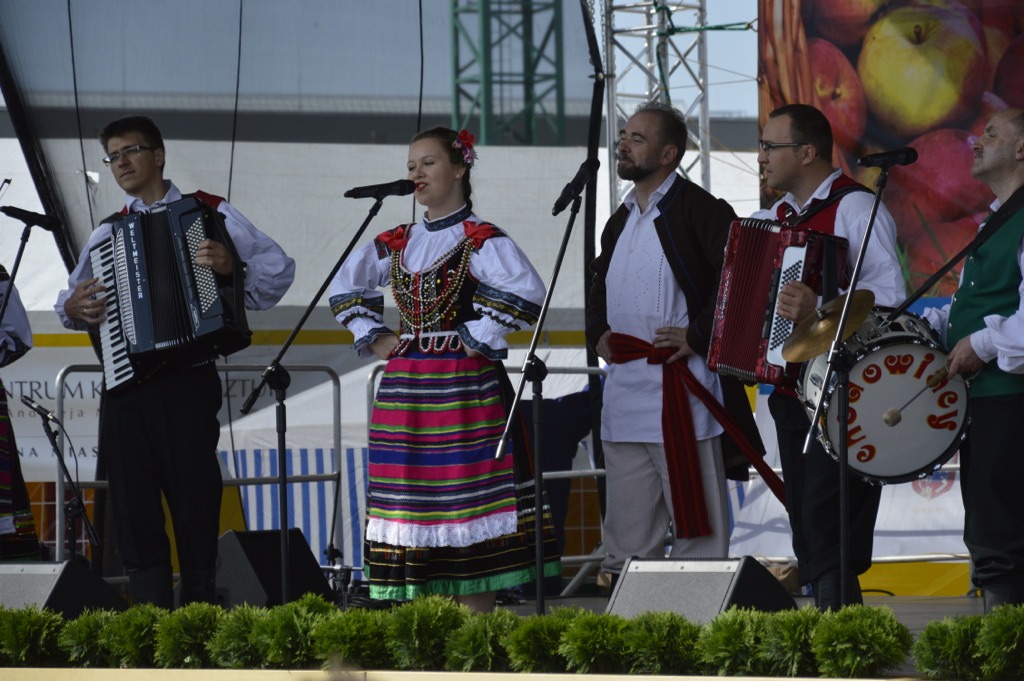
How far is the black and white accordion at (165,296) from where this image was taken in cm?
440

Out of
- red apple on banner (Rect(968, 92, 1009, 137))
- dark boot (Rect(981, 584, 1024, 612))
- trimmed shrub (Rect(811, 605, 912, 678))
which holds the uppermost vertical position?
red apple on banner (Rect(968, 92, 1009, 137))

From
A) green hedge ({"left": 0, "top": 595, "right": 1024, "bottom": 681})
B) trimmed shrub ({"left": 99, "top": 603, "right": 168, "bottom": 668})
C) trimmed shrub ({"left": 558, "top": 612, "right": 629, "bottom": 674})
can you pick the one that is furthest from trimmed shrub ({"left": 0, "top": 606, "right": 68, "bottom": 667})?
trimmed shrub ({"left": 558, "top": 612, "right": 629, "bottom": 674})

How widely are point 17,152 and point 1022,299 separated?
4207 millimetres

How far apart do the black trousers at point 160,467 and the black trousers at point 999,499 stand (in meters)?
2.25

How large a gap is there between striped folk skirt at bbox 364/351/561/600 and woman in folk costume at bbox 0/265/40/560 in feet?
4.06

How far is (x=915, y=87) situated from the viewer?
5668mm

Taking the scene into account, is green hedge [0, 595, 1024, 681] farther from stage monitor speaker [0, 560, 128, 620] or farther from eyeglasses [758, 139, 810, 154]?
eyeglasses [758, 139, 810, 154]

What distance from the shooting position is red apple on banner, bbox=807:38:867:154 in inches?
227

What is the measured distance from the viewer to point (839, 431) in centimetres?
373

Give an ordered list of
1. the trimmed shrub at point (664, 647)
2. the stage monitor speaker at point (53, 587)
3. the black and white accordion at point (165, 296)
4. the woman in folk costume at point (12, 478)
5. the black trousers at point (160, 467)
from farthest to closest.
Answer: the woman in folk costume at point (12, 478) < the black trousers at point (160, 467) < the black and white accordion at point (165, 296) < the stage monitor speaker at point (53, 587) < the trimmed shrub at point (664, 647)

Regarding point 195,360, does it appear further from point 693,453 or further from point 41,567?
point 693,453

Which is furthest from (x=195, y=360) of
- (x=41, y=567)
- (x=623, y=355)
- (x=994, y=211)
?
(x=994, y=211)

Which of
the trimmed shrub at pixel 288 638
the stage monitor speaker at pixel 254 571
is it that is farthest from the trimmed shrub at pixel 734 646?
the stage monitor speaker at pixel 254 571

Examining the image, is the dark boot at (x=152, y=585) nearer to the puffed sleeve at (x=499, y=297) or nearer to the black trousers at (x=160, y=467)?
the black trousers at (x=160, y=467)
